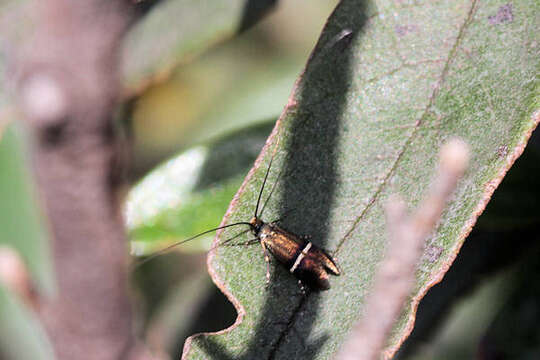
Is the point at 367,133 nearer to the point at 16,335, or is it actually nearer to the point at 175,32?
the point at 175,32

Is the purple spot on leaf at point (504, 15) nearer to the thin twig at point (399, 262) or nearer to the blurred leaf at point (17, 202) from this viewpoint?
the thin twig at point (399, 262)

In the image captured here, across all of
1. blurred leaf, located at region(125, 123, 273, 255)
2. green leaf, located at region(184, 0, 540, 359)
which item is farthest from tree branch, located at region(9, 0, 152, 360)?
blurred leaf, located at region(125, 123, 273, 255)

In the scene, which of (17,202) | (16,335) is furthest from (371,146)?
(16,335)

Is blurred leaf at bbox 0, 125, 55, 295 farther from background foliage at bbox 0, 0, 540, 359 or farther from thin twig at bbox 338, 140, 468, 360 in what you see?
thin twig at bbox 338, 140, 468, 360

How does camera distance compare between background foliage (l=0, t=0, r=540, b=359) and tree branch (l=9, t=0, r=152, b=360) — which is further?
background foliage (l=0, t=0, r=540, b=359)

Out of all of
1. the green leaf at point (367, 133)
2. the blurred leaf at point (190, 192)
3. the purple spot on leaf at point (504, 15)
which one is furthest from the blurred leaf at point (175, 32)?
the purple spot on leaf at point (504, 15)
